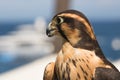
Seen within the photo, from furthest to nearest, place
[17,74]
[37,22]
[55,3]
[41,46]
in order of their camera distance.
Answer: [37,22] < [41,46] < [55,3] < [17,74]

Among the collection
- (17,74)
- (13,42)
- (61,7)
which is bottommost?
(13,42)

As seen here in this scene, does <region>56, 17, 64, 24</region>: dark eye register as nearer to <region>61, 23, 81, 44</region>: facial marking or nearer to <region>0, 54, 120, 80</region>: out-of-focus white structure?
<region>61, 23, 81, 44</region>: facial marking

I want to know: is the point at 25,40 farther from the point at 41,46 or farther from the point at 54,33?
the point at 54,33

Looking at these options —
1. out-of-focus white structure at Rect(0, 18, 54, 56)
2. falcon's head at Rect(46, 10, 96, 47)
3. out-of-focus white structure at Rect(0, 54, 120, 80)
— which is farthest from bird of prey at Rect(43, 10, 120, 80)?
out-of-focus white structure at Rect(0, 18, 54, 56)

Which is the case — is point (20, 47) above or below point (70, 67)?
below

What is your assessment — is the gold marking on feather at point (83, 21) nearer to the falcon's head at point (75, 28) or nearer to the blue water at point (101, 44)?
the falcon's head at point (75, 28)

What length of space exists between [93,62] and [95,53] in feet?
0.07

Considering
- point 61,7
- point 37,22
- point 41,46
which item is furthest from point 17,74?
point 37,22

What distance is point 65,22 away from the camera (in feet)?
2.64

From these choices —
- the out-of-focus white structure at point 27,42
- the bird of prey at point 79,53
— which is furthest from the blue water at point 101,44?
the bird of prey at point 79,53

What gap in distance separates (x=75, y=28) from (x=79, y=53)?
53 millimetres

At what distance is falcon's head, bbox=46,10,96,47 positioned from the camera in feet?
2.61

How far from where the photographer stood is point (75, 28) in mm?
801

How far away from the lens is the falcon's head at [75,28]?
0.80 metres
